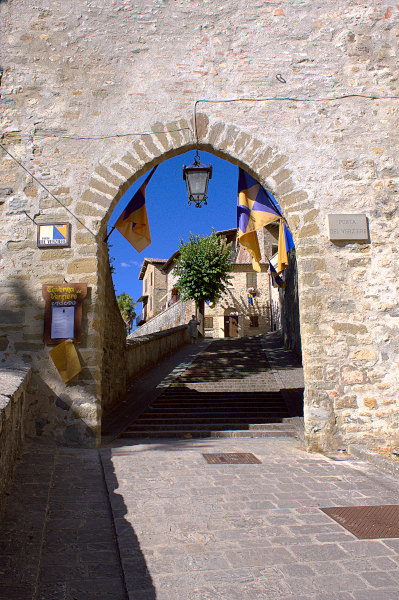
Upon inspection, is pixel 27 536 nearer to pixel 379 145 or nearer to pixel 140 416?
pixel 140 416

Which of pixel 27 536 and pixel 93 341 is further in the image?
pixel 93 341

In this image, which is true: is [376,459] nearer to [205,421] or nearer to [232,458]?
[232,458]

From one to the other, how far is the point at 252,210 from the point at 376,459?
4010 millimetres

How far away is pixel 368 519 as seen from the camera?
9.36 ft

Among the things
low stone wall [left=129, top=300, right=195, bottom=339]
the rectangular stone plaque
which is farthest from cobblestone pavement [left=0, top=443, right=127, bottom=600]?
low stone wall [left=129, top=300, right=195, bottom=339]

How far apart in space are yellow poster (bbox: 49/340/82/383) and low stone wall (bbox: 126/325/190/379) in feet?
13.8

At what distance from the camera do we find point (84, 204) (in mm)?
5559

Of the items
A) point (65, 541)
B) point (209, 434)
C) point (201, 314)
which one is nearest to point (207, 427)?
point (209, 434)

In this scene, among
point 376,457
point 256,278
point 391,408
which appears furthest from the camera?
point 256,278

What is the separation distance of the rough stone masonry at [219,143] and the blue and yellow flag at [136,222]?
1.41m

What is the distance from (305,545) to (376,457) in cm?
221

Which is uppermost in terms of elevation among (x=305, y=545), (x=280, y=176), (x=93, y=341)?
(x=280, y=176)

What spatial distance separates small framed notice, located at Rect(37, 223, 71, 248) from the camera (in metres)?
5.47

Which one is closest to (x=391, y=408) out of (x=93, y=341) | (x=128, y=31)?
(x=93, y=341)
